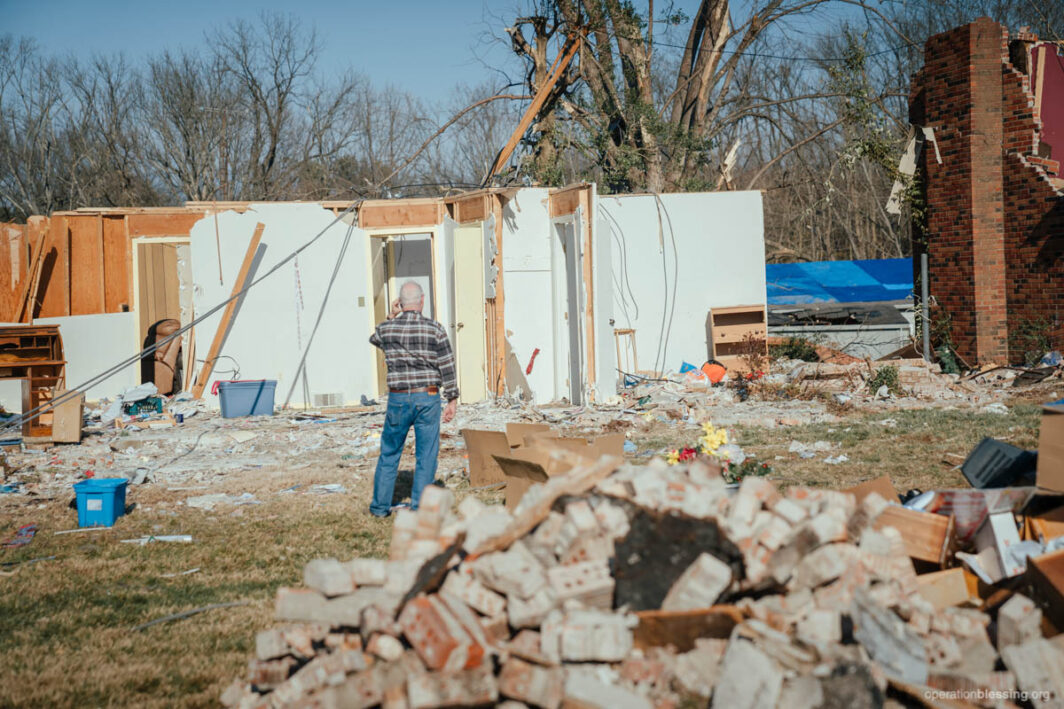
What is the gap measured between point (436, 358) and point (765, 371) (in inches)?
330

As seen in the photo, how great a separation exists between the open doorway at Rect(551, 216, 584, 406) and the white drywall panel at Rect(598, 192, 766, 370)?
2140mm

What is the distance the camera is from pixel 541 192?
1295 centimetres

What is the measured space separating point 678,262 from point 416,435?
894 centimetres

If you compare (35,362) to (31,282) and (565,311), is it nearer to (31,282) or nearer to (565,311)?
(31,282)

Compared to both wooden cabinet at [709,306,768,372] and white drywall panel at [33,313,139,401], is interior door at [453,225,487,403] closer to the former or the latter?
wooden cabinet at [709,306,768,372]

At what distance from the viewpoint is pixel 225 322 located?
1384 centimetres

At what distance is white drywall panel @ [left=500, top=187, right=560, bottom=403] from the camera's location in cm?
1286

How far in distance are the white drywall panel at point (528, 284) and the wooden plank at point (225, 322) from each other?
4067mm

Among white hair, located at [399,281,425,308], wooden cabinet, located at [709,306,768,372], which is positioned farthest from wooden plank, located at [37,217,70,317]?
wooden cabinet, located at [709,306,768,372]

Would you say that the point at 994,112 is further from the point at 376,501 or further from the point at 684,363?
the point at 376,501

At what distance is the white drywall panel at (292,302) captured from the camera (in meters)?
14.0

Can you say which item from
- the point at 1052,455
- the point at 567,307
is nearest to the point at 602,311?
the point at 567,307

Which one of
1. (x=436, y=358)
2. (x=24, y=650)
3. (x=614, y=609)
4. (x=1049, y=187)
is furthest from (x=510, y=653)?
(x=1049, y=187)

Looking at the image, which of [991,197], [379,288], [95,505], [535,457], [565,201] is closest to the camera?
[535,457]
